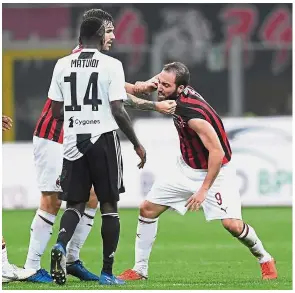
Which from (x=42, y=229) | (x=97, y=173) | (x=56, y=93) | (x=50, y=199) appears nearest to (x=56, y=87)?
(x=56, y=93)

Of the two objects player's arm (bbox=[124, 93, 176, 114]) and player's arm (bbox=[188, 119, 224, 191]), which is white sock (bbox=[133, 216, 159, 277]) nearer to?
player's arm (bbox=[188, 119, 224, 191])

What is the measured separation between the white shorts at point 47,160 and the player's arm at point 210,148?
1309 mm

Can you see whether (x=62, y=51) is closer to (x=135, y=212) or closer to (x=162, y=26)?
(x=162, y=26)

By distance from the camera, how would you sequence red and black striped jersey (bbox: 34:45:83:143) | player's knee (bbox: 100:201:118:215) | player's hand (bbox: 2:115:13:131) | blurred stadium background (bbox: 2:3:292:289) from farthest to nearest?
blurred stadium background (bbox: 2:3:292:289)
red and black striped jersey (bbox: 34:45:83:143)
player's hand (bbox: 2:115:13:131)
player's knee (bbox: 100:201:118:215)

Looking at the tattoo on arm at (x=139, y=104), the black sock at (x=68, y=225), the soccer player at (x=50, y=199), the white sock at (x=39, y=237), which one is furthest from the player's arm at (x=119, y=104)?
the white sock at (x=39, y=237)

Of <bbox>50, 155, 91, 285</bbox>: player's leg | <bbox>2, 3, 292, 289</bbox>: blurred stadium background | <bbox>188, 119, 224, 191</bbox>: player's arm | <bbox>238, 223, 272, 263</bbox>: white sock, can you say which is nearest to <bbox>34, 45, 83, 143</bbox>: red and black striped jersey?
<bbox>50, 155, 91, 285</bbox>: player's leg

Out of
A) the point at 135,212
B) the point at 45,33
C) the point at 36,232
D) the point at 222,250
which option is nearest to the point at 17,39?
the point at 45,33

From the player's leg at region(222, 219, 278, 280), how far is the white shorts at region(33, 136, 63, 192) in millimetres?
1555

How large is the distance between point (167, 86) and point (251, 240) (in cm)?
154

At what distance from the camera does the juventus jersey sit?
9180 millimetres

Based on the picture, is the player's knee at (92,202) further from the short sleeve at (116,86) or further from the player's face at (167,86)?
the short sleeve at (116,86)

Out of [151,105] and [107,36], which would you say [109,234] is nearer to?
[151,105]

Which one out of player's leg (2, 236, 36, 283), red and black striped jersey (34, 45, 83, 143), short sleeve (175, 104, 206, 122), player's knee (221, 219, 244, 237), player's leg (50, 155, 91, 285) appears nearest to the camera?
player's leg (50, 155, 91, 285)

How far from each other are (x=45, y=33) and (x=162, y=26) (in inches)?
122
